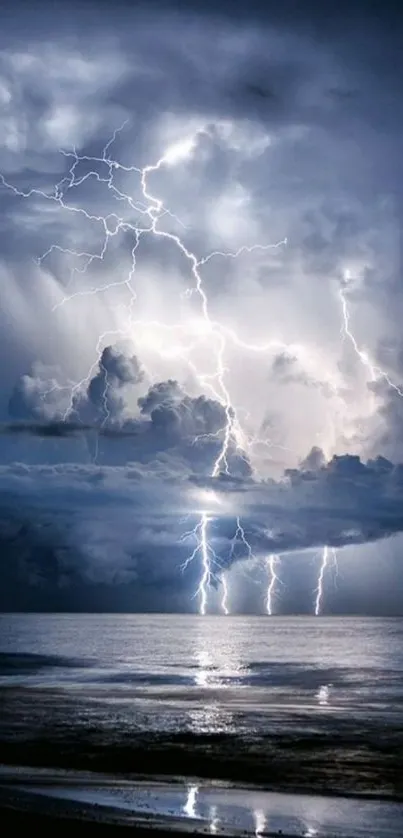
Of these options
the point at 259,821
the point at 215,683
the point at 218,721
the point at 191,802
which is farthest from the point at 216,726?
the point at 215,683

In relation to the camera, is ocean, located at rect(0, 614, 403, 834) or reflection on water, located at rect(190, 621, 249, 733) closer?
ocean, located at rect(0, 614, 403, 834)

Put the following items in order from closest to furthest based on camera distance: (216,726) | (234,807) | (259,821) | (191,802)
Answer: (259,821) < (234,807) < (191,802) < (216,726)

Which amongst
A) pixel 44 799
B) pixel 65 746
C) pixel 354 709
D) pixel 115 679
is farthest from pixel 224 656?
pixel 44 799

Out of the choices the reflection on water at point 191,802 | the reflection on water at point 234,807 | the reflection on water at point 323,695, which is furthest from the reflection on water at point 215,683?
the reflection on water at point 234,807

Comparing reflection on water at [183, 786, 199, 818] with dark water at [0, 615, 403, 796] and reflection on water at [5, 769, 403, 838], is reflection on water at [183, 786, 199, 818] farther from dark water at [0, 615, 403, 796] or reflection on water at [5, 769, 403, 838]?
dark water at [0, 615, 403, 796]

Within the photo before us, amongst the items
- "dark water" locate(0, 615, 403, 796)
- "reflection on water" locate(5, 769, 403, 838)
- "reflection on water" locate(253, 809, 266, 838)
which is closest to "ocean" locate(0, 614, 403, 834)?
"dark water" locate(0, 615, 403, 796)

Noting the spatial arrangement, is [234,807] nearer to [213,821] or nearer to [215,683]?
[213,821]

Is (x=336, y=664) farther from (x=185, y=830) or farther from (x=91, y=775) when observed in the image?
(x=185, y=830)

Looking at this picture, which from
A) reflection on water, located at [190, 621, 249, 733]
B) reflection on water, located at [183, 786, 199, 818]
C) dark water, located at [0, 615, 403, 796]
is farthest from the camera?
reflection on water, located at [190, 621, 249, 733]

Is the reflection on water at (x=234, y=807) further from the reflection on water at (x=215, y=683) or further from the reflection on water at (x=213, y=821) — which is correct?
the reflection on water at (x=215, y=683)

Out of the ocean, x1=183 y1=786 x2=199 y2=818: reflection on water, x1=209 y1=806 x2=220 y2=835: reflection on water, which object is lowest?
x1=209 y1=806 x2=220 y2=835: reflection on water

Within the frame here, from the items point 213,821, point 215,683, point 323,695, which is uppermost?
point 215,683
